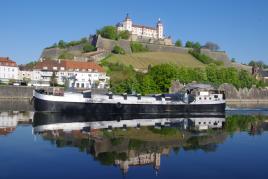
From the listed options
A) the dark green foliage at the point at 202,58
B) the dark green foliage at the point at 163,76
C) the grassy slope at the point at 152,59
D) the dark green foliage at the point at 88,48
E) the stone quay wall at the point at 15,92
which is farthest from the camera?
the dark green foliage at the point at 202,58

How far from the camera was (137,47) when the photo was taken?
11819 centimetres

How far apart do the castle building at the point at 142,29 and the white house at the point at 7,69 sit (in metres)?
59.4

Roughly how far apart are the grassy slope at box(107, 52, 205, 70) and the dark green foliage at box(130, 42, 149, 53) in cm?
368

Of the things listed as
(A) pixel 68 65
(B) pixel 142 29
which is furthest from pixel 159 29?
(A) pixel 68 65

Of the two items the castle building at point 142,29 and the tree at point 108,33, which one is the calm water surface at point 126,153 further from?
the castle building at point 142,29

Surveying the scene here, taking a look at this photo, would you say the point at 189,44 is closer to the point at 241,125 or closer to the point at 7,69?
the point at 7,69

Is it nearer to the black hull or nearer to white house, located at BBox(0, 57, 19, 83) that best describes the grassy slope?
white house, located at BBox(0, 57, 19, 83)

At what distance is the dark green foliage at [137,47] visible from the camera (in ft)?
382

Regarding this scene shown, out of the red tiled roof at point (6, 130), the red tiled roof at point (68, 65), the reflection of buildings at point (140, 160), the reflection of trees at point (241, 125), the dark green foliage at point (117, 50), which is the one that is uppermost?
the dark green foliage at point (117, 50)

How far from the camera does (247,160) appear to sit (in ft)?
54.8

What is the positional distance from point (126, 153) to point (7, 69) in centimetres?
6375

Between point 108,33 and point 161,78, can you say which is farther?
point 108,33

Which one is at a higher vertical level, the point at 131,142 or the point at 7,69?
the point at 7,69

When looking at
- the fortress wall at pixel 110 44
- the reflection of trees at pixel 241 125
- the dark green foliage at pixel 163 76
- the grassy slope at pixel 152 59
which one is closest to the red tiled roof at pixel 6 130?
the reflection of trees at pixel 241 125
